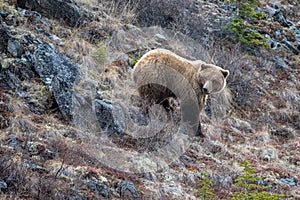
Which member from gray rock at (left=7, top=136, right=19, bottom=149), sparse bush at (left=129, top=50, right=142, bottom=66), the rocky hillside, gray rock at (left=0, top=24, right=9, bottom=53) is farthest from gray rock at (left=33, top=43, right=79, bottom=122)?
sparse bush at (left=129, top=50, right=142, bottom=66)

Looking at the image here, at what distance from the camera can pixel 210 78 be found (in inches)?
317

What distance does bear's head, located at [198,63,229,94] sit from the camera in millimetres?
7875

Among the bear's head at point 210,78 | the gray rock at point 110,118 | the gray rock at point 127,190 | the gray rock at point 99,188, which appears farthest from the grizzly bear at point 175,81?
the gray rock at point 99,188

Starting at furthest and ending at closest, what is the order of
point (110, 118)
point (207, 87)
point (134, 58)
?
point (134, 58), point (207, 87), point (110, 118)

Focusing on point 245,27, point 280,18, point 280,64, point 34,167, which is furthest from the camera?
point 280,18

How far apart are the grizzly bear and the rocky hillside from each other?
0.22 m

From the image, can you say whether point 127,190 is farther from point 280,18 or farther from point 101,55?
point 280,18

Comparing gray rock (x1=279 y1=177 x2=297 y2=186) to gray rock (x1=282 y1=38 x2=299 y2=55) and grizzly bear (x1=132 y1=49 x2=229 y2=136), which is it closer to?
grizzly bear (x1=132 y1=49 x2=229 y2=136)

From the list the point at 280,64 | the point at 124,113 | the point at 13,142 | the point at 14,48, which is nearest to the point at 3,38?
the point at 14,48

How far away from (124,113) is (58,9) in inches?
121

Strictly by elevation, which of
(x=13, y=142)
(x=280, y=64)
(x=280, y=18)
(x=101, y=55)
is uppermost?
(x=13, y=142)

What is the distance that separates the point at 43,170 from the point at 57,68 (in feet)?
8.37

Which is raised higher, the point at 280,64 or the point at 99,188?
the point at 99,188

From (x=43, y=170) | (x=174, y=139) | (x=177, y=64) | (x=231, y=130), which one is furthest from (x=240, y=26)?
(x=43, y=170)
